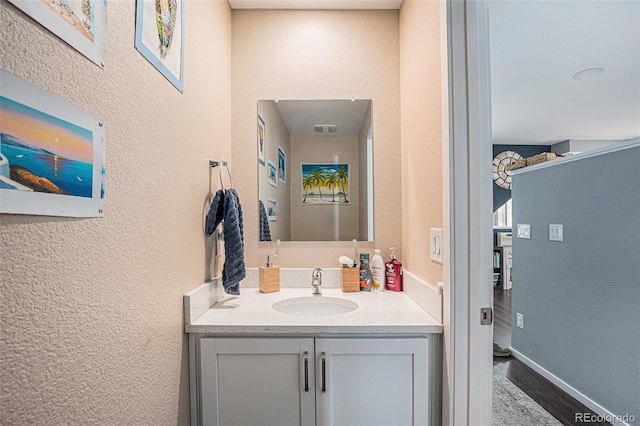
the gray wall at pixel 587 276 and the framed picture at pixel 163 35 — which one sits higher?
the framed picture at pixel 163 35

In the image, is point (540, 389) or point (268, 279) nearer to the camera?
point (268, 279)

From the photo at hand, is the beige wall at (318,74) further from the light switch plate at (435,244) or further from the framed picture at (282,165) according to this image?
the light switch plate at (435,244)

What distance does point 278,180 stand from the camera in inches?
71.3

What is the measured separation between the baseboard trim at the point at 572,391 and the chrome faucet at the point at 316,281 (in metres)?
1.95

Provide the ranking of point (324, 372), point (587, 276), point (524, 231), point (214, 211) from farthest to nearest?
1. point (524, 231)
2. point (587, 276)
3. point (214, 211)
4. point (324, 372)

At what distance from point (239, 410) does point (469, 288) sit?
97cm

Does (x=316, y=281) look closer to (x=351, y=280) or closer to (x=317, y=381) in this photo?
(x=351, y=280)

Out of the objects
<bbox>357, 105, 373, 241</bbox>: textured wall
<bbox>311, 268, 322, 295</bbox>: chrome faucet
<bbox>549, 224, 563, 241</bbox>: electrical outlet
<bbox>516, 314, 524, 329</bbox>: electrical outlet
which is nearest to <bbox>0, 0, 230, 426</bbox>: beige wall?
<bbox>311, 268, 322, 295</bbox>: chrome faucet

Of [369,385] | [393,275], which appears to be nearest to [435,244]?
[393,275]

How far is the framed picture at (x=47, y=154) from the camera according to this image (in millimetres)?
508

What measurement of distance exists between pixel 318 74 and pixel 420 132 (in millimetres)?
726

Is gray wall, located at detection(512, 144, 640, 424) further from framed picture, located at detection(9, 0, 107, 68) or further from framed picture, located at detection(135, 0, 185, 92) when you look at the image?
framed picture, located at detection(9, 0, 107, 68)

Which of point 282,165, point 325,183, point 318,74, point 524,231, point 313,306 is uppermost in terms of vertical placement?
point 318,74

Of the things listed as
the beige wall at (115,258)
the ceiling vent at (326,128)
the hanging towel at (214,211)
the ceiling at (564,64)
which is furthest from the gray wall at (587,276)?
the beige wall at (115,258)
